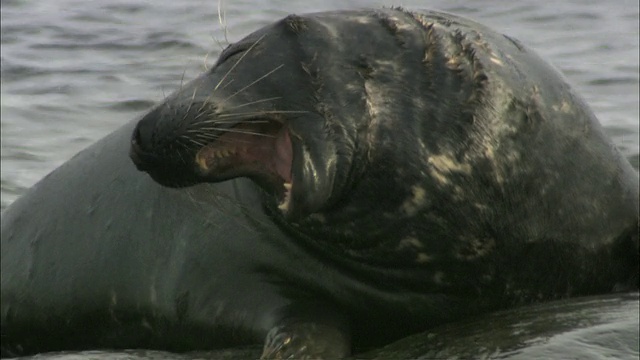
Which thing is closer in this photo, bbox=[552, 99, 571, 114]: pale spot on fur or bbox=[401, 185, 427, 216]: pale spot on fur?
bbox=[401, 185, 427, 216]: pale spot on fur

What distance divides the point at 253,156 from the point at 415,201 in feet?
1.72

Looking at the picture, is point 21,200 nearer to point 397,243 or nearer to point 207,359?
point 207,359

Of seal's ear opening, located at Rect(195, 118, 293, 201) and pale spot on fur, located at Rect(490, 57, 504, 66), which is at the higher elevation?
pale spot on fur, located at Rect(490, 57, 504, 66)

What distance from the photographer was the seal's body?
15.1 ft

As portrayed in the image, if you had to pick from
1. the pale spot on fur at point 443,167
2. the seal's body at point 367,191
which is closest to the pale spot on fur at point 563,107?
the seal's body at point 367,191

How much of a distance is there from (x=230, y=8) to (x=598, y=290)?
820 cm

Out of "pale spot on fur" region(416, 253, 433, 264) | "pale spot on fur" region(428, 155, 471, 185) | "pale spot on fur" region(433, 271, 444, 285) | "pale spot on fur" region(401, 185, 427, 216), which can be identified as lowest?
"pale spot on fur" region(433, 271, 444, 285)

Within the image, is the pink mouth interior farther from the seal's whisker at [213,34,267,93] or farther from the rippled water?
the rippled water

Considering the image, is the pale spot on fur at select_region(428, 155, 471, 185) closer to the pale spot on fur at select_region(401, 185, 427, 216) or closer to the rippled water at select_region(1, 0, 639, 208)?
the pale spot on fur at select_region(401, 185, 427, 216)

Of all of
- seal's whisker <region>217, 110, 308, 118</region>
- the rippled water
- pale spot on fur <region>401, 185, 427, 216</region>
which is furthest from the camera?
the rippled water

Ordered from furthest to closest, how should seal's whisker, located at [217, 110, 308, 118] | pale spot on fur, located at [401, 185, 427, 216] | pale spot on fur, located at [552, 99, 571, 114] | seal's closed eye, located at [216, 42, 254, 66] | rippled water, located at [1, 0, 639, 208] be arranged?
rippled water, located at [1, 0, 639, 208], pale spot on fur, located at [552, 99, 571, 114], seal's closed eye, located at [216, 42, 254, 66], pale spot on fur, located at [401, 185, 427, 216], seal's whisker, located at [217, 110, 308, 118]

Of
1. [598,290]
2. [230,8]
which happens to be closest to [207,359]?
[598,290]

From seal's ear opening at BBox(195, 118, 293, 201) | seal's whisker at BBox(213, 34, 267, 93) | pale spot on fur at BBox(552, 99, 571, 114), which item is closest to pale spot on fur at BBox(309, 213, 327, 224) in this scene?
seal's ear opening at BBox(195, 118, 293, 201)

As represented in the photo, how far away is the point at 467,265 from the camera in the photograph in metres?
4.80
